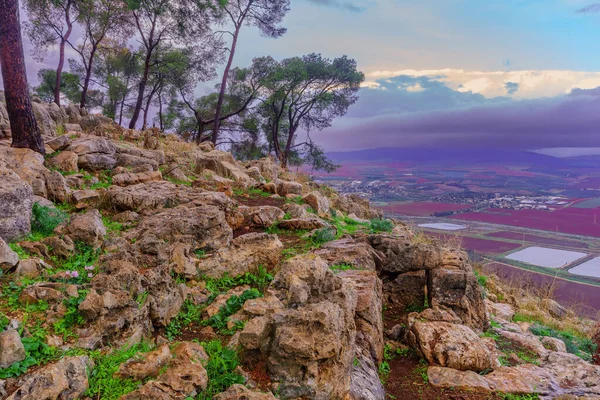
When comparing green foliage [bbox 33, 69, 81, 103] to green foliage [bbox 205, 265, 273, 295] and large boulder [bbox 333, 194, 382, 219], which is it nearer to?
large boulder [bbox 333, 194, 382, 219]

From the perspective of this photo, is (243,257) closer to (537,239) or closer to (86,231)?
(86,231)

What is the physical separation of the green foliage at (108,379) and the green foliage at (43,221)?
11.2 feet

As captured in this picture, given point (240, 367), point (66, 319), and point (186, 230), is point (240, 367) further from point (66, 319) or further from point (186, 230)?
point (186, 230)

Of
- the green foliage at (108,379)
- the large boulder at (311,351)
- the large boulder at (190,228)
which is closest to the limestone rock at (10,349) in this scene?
the green foliage at (108,379)

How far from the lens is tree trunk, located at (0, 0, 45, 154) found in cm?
889

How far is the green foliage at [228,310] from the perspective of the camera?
174 inches

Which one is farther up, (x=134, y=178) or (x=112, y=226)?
(x=134, y=178)

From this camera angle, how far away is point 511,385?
4.73 meters

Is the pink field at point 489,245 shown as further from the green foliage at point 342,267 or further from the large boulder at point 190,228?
the large boulder at point 190,228

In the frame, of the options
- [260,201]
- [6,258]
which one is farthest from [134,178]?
[6,258]

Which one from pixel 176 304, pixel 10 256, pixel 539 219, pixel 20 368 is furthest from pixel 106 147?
pixel 539 219

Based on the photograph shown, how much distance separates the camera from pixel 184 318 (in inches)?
181

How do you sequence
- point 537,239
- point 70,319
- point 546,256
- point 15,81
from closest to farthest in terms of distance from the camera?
point 70,319
point 15,81
point 546,256
point 537,239

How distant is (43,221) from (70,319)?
10.4 feet
